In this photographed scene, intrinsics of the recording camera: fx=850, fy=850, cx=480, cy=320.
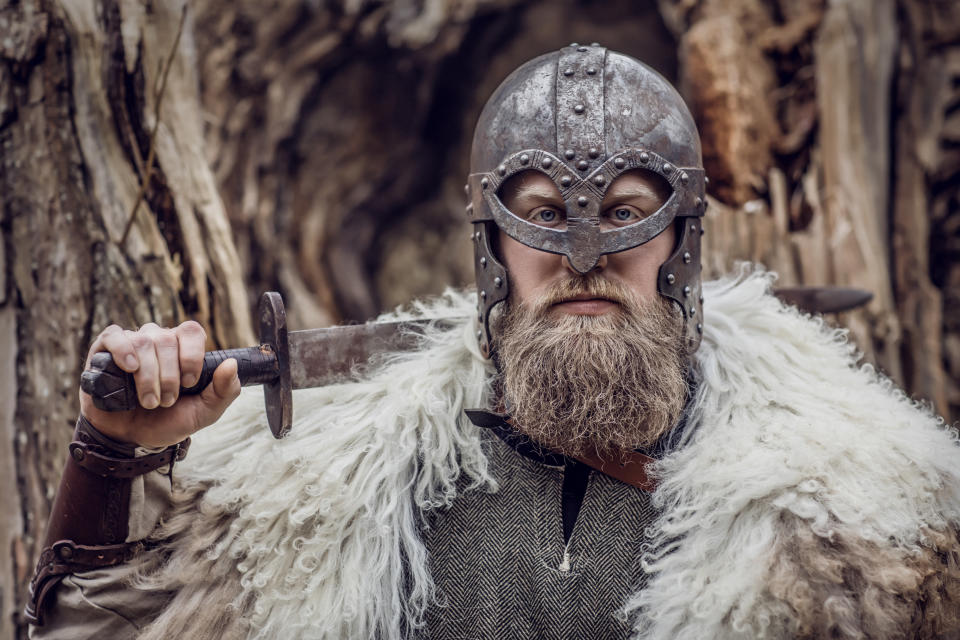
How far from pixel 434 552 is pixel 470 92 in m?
2.52

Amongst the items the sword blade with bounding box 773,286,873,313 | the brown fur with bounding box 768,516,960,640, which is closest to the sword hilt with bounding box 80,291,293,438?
the brown fur with bounding box 768,516,960,640

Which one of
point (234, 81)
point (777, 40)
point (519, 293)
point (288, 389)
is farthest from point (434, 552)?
point (777, 40)

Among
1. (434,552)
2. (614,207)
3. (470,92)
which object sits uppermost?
(470,92)

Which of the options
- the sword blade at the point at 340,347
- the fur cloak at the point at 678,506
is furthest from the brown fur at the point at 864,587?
the sword blade at the point at 340,347

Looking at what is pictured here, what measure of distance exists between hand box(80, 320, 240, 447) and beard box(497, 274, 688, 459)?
60 cm

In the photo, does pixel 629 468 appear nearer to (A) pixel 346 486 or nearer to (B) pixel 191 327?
(A) pixel 346 486

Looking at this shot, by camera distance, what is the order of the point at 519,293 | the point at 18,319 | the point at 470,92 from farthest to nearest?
the point at 470,92 < the point at 18,319 < the point at 519,293

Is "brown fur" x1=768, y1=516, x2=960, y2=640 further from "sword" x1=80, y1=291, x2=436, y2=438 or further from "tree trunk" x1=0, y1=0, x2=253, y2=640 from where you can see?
"tree trunk" x1=0, y1=0, x2=253, y2=640

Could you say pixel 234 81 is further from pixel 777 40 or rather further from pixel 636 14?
pixel 777 40

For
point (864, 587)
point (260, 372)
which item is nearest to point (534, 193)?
point (260, 372)

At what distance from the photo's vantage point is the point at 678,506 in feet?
5.37

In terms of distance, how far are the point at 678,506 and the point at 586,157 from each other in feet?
2.35

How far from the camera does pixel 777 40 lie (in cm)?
313

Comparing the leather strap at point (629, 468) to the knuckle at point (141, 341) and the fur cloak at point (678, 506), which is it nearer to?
the fur cloak at point (678, 506)
